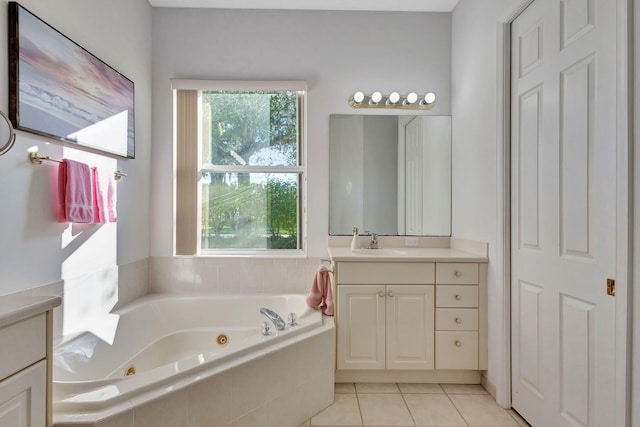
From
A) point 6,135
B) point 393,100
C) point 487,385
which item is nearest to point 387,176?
point 393,100

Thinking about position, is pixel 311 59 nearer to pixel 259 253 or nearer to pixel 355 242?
pixel 355 242

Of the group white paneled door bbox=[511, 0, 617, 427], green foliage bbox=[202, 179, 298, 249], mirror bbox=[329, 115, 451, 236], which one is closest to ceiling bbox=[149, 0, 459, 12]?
mirror bbox=[329, 115, 451, 236]

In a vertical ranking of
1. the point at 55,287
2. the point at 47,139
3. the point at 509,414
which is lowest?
the point at 509,414

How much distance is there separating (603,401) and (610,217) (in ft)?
2.36

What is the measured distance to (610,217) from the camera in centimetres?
142

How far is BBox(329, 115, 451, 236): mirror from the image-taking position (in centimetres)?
295

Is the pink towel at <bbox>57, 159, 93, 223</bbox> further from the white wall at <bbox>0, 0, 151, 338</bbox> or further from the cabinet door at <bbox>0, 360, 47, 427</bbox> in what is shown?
the cabinet door at <bbox>0, 360, 47, 427</bbox>

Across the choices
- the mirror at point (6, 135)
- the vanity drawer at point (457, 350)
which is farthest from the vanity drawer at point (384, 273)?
the mirror at point (6, 135)

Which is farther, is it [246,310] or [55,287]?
[246,310]

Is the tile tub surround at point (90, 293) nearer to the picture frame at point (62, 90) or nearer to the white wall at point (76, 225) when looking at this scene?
the white wall at point (76, 225)

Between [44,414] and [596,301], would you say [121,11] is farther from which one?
[596,301]

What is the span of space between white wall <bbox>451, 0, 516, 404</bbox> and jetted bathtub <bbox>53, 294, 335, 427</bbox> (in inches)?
39.2

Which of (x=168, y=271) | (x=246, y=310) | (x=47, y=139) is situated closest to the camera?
(x=47, y=139)

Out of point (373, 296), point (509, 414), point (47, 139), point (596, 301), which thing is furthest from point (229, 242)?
point (596, 301)
